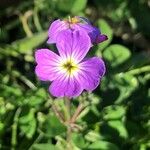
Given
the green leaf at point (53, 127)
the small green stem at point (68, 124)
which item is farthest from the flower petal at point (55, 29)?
the green leaf at point (53, 127)

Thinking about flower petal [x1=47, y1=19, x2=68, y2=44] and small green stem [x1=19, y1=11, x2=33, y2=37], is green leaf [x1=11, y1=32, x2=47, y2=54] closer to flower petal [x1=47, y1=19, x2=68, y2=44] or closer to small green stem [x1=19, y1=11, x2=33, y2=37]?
small green stem [x1=19, y1=11, x2=33, y2=37]

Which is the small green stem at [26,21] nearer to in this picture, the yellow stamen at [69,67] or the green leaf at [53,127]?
the green leaf at [53,127]

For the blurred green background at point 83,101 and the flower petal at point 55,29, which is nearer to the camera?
the flower petal at point 55,29

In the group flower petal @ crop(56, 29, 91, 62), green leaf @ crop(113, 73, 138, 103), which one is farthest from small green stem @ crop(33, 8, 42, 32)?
flower petal @ crop(56, 29, 91, 62)

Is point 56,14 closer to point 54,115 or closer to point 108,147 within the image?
point 54,115

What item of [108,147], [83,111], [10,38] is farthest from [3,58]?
[108,147]

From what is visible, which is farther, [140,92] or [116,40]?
[116,40]

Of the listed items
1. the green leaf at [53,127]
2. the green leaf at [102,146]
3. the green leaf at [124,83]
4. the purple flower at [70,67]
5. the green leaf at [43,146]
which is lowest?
the green leaf at [102,146]
